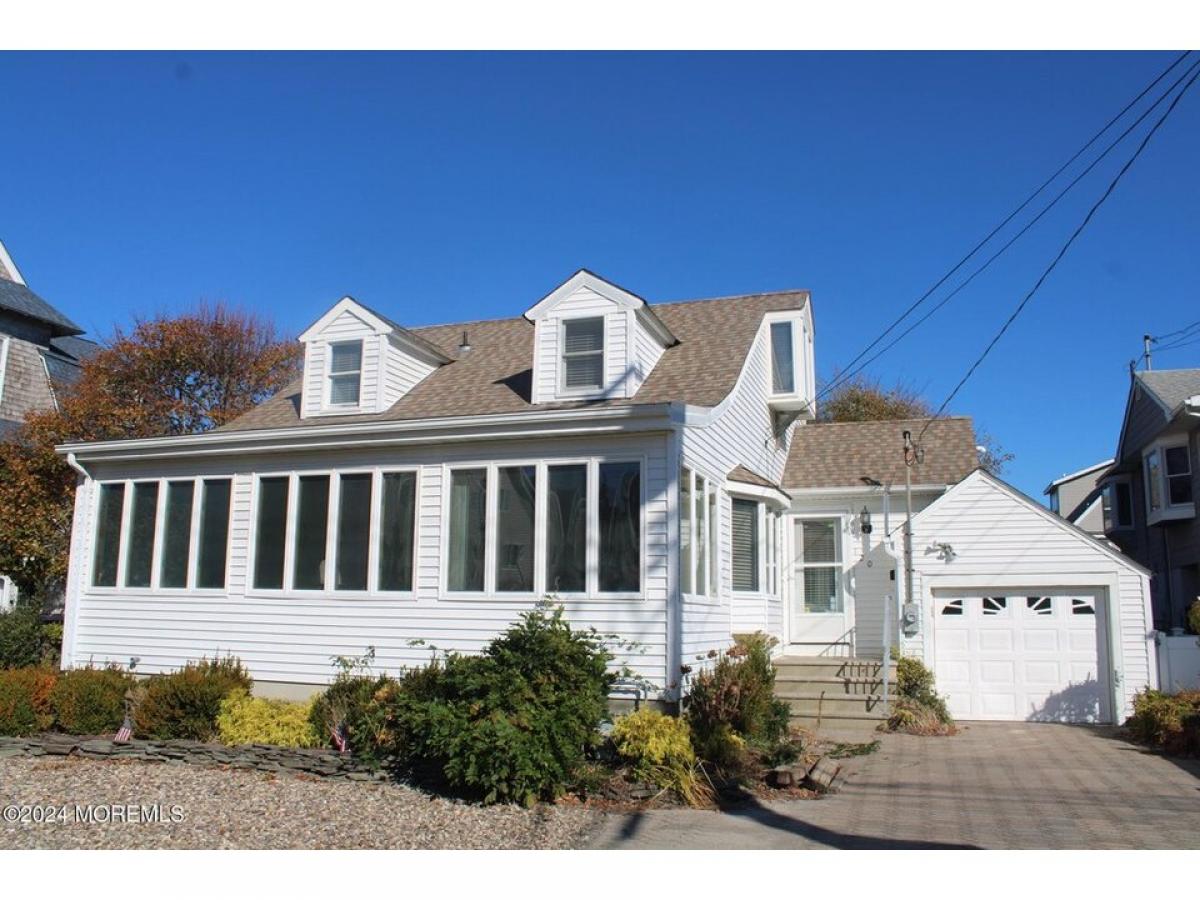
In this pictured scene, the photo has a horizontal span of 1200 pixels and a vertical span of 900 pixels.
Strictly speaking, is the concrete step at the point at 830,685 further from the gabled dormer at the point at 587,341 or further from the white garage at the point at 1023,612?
the gabled dormer at the point at 587,341

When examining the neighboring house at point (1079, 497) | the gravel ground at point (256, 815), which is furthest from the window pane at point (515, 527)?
the neighboring house at point (1079, 497)

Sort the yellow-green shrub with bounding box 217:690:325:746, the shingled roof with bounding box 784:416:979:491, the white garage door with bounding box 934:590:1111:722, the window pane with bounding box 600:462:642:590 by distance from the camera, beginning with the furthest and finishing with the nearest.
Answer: the shingled roof with bounding box 784:416:979:491, the white garage door with bounding box 934:590:1111:722, the window pane with bounding box 600:462:642:590, the yellow-green shrub with bounding box 217:690:325:746

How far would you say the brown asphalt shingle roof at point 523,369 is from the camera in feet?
43.8

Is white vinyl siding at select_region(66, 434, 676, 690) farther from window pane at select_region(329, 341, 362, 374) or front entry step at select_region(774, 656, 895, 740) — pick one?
front entry step at select_region(774, 656, 895, 740)

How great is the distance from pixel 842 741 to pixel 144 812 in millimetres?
7969

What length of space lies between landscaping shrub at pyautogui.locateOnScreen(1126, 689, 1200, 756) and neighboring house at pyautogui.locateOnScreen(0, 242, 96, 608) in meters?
24.7

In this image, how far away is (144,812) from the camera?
27.6 feet

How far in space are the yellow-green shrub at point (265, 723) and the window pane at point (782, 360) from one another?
9.52m

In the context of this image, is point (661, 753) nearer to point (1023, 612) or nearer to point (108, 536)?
point (1023, 612)

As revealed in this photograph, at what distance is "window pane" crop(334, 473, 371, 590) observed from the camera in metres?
12.9

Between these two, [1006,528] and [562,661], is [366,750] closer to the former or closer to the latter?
[562,661]

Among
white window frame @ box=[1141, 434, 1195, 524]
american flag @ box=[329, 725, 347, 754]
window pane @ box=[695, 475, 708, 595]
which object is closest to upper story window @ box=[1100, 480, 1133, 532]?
white window frame @ box=[1141, 434, 1195, 524]

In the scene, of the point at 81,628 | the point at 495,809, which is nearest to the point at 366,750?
the point at 495,809

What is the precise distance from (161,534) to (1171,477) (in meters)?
20.0
